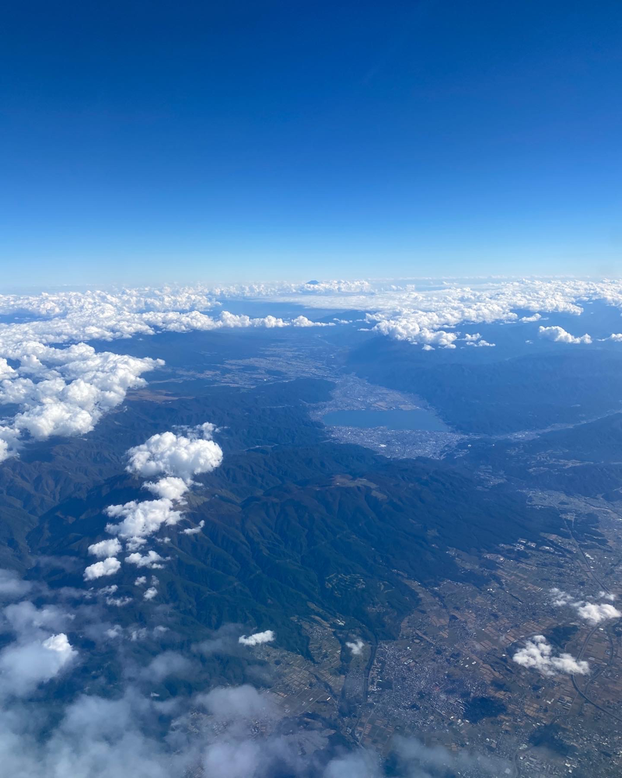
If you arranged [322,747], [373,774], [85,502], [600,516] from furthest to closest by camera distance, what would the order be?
[85,502], [600,516], [322,747], [373,774]

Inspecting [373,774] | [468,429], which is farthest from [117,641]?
[468,429]

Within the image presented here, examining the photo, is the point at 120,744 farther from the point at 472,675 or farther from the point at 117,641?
the point at 472,675

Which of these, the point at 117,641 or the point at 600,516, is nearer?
the point at 117,641

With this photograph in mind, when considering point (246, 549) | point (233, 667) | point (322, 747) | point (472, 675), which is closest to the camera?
point (322, 747)

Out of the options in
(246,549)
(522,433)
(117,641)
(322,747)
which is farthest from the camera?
(522,433)

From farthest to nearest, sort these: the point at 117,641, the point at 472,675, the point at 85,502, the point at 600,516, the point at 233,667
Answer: the point at 85,502 → the point at 600,516 → the point at 117,641 → the point at 233,667 → the point at 472,675

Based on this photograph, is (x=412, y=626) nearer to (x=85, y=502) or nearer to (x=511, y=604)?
(x=511, y=604)

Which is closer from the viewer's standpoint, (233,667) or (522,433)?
(233,667)

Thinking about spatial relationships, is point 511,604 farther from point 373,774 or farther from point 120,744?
point 120,744

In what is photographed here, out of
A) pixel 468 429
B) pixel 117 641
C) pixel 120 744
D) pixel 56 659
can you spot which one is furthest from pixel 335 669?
pixel 468 429
